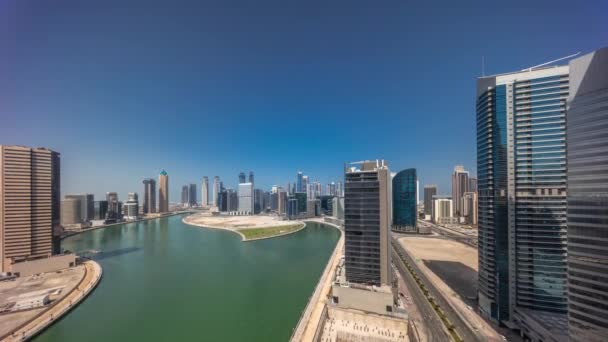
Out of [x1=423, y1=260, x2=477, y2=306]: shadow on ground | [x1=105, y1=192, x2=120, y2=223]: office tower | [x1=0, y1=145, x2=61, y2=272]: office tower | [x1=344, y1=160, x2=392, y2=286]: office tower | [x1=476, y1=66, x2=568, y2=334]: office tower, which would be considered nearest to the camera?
[x1=476, y1=66, x2=568, y2=334]: office tower

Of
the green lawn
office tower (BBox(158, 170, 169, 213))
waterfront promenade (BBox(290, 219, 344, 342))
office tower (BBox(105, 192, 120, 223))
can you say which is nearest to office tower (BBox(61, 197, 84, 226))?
office tower (BBox(105, 192, 120, 223))

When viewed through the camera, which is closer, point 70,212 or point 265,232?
point 265,232

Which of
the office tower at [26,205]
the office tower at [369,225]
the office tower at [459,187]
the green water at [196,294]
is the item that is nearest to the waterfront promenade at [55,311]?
the green water at [196,294]

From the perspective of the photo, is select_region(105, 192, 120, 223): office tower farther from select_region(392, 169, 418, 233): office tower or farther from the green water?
select_region(392, 169, 418, 233): office tower

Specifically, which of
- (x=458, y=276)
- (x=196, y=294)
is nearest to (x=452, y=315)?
(x=458, y=276)

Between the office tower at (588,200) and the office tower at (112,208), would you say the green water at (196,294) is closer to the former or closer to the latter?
the office tower at (588,200)

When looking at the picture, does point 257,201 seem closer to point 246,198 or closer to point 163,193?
point 246,198

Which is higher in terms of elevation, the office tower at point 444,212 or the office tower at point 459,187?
the office tower at point 459,187
